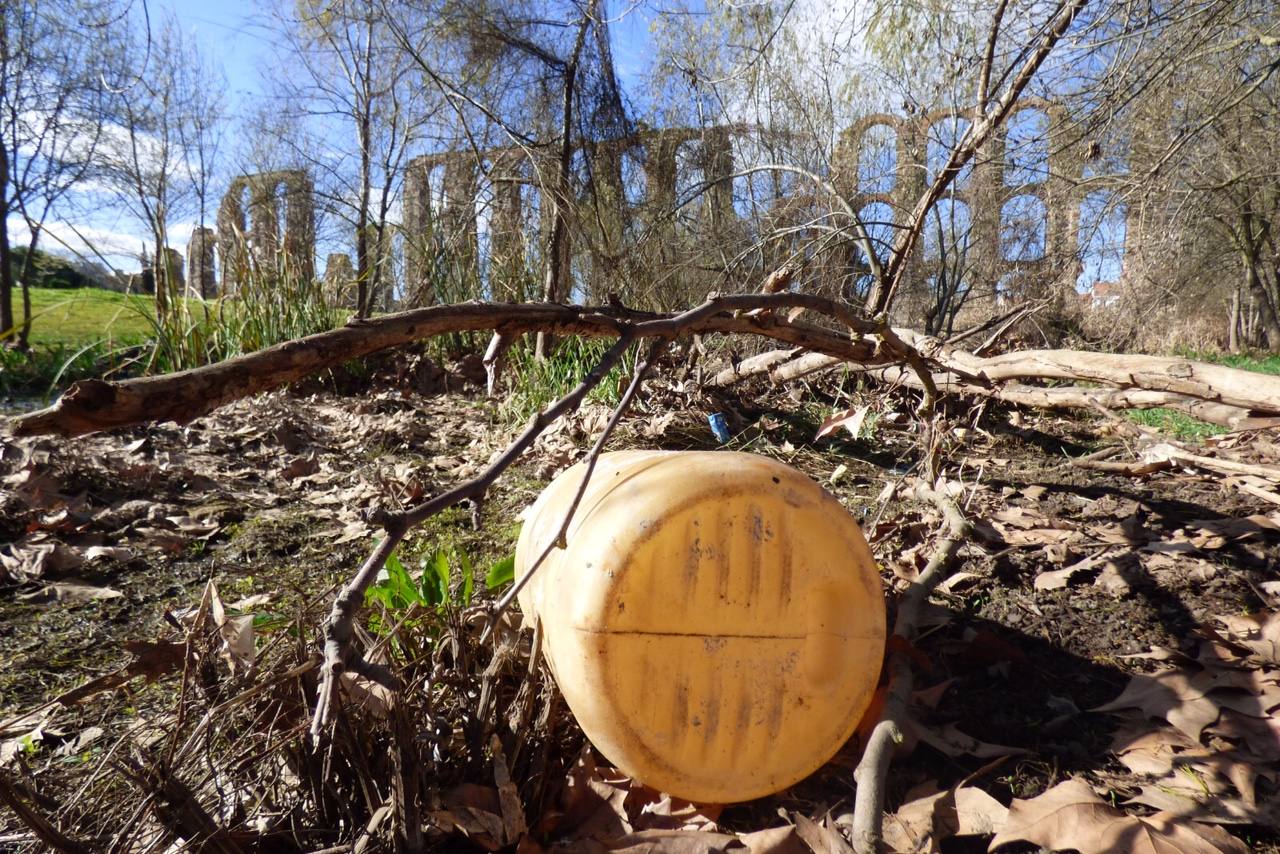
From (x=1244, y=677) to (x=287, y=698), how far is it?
214 centimetres

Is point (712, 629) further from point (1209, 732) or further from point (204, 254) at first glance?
point (204, 254)

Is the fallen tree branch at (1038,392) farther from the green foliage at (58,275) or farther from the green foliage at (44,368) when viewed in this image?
the green foliage at (58,275)

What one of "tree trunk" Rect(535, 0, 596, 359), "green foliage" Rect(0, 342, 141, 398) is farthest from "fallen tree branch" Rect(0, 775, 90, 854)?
"green foliage" Rect(0, 342, 141, 398)

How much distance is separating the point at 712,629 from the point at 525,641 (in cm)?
56

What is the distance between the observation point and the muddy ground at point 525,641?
141 cm

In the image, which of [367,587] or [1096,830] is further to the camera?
[1096,830]

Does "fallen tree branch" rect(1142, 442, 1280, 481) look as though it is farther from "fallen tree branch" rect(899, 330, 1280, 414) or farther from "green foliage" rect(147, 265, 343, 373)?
"green foliage" rect(147, 265, 343, 373)

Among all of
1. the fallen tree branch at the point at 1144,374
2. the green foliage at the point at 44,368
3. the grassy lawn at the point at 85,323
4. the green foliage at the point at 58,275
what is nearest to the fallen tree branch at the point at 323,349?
the fallen tree branch at the point at 1144,374

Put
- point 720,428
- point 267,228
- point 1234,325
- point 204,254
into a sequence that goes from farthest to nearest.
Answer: point 1234,325 → point 204,254 → point 267,228 → point 720,428

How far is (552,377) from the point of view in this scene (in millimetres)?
5121

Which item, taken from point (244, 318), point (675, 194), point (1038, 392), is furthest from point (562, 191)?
point (1038, 392)

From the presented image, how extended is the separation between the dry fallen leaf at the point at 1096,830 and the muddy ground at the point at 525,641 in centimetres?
3

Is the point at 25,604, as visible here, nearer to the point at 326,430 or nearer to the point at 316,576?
the point at 316,576

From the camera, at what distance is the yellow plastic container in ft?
4.59
